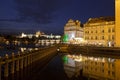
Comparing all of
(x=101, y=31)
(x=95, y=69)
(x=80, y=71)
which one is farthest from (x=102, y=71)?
(x=101, y=31)

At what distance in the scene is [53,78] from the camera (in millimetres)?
34031

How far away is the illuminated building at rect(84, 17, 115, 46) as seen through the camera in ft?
344

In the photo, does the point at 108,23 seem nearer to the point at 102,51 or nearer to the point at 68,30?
the point at 102,51

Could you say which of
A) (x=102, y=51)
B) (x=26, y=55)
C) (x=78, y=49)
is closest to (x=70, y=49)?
(x=78, y=49)

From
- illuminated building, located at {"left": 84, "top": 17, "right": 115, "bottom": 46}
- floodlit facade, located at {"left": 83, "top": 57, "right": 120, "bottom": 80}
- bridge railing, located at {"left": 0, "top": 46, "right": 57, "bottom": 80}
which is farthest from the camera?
illuminated building, located at {"left": 84, "top": 17, "right": 115, "bottom": 46}

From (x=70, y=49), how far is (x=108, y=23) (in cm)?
2474

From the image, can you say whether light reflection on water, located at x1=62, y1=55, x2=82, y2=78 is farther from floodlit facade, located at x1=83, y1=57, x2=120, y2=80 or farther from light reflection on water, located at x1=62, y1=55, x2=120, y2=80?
floodlit facade, located at x1=83, y1=57, x2=120, y2=80

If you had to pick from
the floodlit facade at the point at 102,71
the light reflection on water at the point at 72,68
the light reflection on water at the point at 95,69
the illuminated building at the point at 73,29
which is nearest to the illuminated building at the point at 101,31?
the illuminated building at the point at 73,29

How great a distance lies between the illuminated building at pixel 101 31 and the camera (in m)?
105

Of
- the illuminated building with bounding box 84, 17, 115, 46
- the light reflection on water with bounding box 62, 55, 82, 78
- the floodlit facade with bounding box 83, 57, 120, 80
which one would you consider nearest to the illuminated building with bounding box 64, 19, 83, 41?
the illuminated building with bounding box 84, 17, 115, 46

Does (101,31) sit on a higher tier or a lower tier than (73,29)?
lower

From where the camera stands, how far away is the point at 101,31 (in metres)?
111

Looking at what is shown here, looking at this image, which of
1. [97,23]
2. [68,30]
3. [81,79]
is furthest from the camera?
[68,30]

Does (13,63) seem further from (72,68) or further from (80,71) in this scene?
(72,68)
